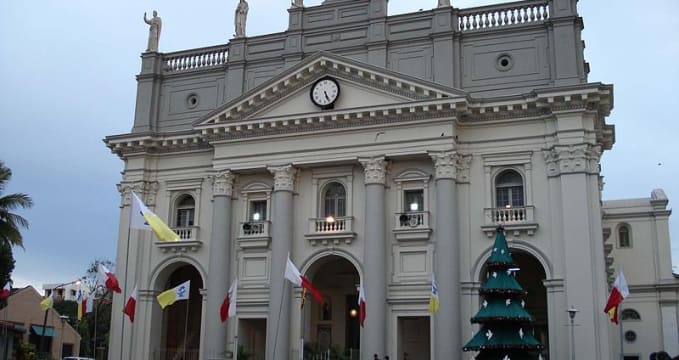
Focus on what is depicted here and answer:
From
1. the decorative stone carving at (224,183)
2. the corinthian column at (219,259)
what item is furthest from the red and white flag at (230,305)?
the decorative stone carving at (224,183)

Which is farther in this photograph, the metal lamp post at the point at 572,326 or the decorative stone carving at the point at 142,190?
the decorative stone carving at the point at 142,190

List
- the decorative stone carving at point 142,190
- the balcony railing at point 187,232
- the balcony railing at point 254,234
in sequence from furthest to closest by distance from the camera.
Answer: the decorative stone carving at point 142,190 < the balcony railing at point 187,232 < the balcony railing at point 254,234

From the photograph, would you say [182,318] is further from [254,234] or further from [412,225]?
[412,225]

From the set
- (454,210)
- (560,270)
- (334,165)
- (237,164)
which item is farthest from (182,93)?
(560,270)

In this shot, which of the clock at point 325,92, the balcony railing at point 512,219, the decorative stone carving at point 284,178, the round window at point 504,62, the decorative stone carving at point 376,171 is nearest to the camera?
the balcony railing at point 512,219

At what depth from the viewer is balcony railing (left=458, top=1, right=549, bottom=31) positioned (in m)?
31.0

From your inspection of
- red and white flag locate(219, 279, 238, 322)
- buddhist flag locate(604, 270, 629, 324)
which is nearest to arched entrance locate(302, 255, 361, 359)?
red and white flag locate(219, 279, 238, 322)

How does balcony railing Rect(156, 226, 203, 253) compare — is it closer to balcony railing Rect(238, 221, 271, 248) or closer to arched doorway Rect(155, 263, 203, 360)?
arched doorway Rect(155, 263, 203, 360)

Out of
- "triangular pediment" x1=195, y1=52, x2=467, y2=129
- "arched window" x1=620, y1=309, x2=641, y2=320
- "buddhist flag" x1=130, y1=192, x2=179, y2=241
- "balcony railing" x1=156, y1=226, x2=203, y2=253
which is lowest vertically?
"arched window" x1=620, y1=309, x2=641, y2=320

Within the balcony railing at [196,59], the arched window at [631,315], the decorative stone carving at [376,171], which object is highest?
the balcony railing at [196,59]

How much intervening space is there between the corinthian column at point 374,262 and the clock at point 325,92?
9.28ft

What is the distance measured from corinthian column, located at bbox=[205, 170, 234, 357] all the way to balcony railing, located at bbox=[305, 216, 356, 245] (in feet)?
12.3

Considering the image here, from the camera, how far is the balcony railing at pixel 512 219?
1126 inches

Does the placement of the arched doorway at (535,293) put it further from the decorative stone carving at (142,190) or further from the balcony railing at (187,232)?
the decorative stone carving at (142,190)
